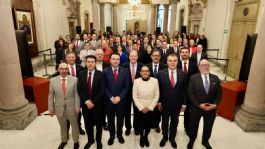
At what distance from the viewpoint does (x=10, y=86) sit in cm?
430

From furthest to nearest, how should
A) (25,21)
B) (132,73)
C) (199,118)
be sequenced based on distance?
(25,21) < (132,73) < (199,118)

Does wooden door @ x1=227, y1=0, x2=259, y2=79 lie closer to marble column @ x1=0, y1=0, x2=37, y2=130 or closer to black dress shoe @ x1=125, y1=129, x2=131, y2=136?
black dress shoe @ x1=125, y1=129, x2=131, y2=136

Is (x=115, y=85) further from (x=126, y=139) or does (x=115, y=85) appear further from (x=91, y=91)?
(x=126, y=139)

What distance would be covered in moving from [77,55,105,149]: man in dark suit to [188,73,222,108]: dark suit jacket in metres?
1.58

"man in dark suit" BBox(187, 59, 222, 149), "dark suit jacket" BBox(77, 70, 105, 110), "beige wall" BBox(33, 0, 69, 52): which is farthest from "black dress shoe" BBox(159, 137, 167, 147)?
"beige wall" BBox(33, 0, 69, 52)

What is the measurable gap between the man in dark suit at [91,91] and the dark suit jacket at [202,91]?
62.1 inches

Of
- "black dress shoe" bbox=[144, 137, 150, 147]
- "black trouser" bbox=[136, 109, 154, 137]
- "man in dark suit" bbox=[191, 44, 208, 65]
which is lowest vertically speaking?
"black dress shoe" bbox=[144, 137, 150, 147]

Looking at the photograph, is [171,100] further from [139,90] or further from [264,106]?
[264,106]

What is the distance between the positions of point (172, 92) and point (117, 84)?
995mm

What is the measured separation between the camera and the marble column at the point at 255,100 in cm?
426

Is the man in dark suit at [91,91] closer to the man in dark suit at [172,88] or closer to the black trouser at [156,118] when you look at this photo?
the man in dark suit at [172,88]

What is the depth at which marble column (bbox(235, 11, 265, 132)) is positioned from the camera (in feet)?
14.0

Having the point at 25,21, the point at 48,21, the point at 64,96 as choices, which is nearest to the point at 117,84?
the point at 64,96

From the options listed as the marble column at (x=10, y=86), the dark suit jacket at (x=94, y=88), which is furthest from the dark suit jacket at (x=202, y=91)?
the marble column at (x=10, y=86)
